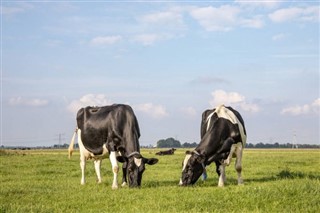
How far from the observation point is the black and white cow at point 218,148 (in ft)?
52.2

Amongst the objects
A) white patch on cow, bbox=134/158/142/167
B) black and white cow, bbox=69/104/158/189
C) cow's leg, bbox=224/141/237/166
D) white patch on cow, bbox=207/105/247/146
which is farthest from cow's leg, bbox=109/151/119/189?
cow's leg, bbox=224/141/237/166

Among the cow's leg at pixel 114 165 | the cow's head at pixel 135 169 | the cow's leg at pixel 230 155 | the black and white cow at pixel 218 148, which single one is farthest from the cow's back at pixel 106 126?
the cow's leg at pixel 230 155

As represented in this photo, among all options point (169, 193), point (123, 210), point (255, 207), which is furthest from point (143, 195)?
point (255, 207)

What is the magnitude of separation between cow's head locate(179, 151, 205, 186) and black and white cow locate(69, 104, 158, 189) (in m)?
1.06

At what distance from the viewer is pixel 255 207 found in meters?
10.6

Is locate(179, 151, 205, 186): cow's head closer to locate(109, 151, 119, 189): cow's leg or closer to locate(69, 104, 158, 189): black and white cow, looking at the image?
locate(69, 104, 158, 189): black and white cow

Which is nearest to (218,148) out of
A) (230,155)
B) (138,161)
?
(230,155)

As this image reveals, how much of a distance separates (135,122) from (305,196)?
7.27 metres

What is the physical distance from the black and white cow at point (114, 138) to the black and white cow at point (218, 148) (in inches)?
49.2

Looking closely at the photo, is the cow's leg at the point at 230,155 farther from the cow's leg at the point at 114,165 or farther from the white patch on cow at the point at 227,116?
the cow's leg at the point at 114,165

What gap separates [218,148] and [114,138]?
146 inches

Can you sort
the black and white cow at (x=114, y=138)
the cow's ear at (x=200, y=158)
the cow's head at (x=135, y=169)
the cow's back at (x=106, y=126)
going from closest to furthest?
the cow's head at (x=135, y=169) → the black and white cow at (x=114, y=138) → the cow's ear at (x=200, y=158) → the cow's back at (x=106, y=126)

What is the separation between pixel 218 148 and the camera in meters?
16.2

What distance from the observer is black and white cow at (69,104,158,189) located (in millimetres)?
15649
